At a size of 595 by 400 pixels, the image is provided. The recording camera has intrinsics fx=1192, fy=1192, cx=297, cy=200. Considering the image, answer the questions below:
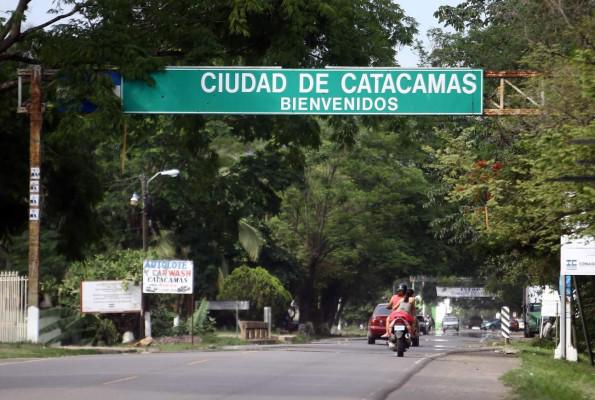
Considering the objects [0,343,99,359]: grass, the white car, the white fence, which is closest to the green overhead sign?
[0,343,99,359]: grass

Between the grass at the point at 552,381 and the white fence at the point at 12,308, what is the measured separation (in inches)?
556

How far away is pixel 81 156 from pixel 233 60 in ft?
24.3

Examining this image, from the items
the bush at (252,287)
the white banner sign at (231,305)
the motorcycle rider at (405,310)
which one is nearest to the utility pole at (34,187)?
the motorcycle rider at (405,310)

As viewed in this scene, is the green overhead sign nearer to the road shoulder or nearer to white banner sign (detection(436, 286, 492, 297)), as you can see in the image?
the road shoulder

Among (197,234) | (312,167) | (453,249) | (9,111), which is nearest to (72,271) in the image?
(197,234)

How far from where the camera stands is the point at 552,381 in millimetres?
19141

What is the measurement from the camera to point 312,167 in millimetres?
60781

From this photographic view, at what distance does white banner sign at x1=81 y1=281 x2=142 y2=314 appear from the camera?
38.6 meters

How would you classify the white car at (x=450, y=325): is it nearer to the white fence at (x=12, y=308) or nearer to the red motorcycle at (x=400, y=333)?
the white fence at (x=12, y=308)

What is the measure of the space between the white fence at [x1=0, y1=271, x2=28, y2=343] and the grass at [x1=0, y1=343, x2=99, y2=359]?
2.13 m

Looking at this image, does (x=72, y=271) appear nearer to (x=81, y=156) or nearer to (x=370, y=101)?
(x=81, y=156)

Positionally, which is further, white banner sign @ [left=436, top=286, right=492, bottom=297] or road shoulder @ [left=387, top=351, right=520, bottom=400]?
white banner sign @ [left=436, top=286, right=492, bottom=297]

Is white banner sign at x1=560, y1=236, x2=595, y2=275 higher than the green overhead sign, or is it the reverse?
the green overhead sign

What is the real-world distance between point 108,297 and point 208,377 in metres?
19.9
